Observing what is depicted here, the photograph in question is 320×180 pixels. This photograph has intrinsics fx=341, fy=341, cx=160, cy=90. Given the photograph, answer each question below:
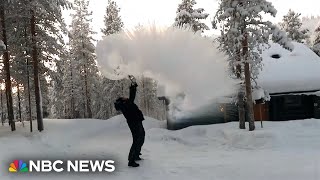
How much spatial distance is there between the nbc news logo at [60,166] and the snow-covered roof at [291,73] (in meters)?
17.2

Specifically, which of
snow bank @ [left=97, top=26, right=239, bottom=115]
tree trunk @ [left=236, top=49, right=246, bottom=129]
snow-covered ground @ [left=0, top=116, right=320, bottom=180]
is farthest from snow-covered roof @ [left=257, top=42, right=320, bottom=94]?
snow-covered ground @ [left=0, top=116, right=320, bottom=180]

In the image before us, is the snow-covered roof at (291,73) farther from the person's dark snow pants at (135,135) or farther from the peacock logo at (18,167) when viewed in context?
the peacock logo at (18,167)

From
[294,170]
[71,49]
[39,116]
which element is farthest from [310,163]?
[71,49]

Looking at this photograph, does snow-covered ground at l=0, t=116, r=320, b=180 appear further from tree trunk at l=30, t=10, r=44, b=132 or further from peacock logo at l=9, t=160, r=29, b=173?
tree trunk at l=30, t=10, r=44, b=132

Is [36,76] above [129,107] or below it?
above

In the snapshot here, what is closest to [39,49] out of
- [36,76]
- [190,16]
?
[36,76]

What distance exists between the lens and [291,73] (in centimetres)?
2383

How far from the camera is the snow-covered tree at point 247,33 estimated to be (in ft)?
49.1

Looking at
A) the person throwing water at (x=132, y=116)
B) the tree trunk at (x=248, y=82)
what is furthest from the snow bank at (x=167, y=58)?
the person throwing water at (x=132, y=116)

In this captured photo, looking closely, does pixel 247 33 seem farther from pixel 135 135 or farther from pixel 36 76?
pixel 36 76

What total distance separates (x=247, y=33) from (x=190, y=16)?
58.6ft

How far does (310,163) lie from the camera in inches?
308

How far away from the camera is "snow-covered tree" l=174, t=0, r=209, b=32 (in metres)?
32.5

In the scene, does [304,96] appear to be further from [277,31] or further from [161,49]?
[161,49]
